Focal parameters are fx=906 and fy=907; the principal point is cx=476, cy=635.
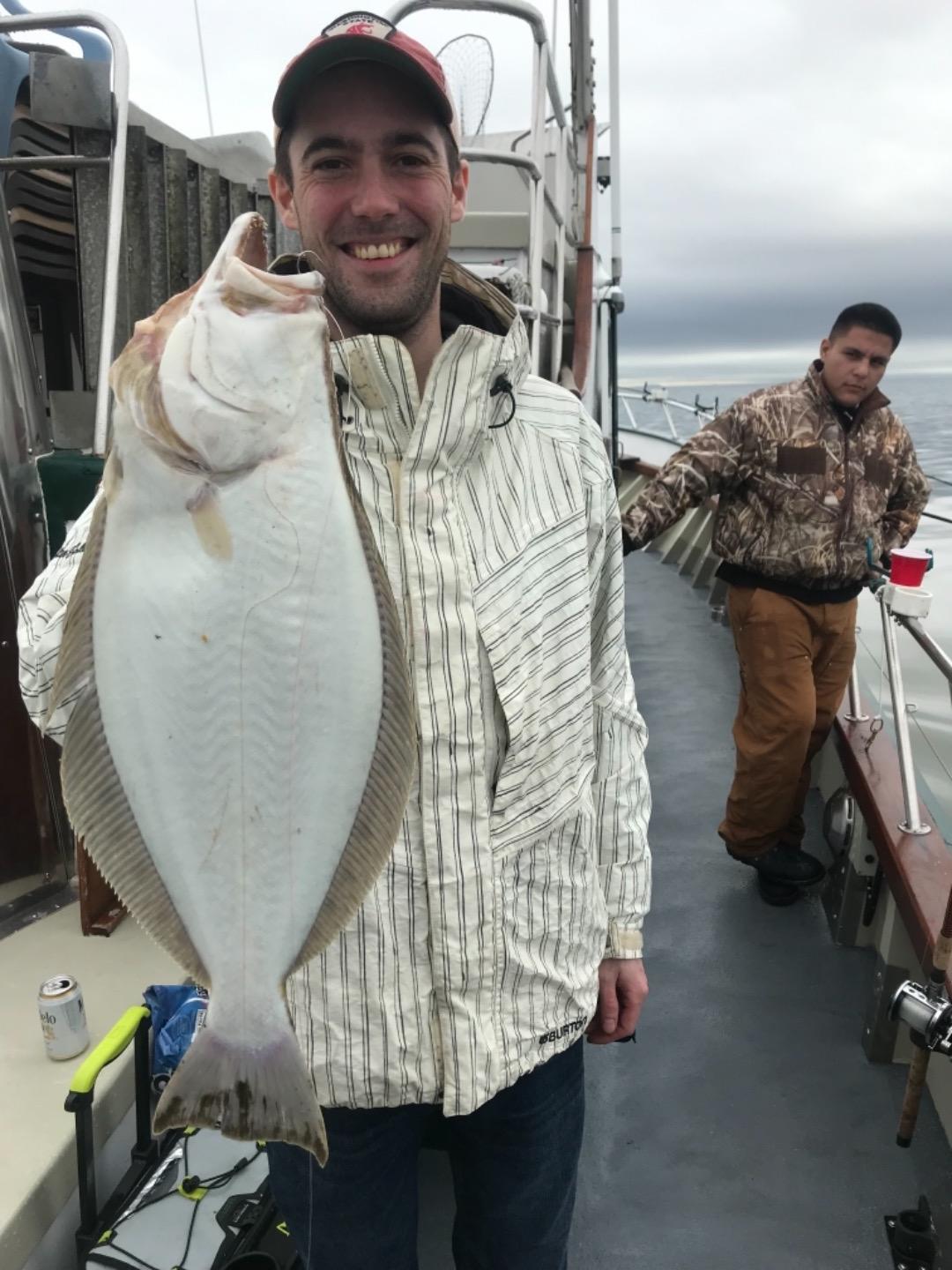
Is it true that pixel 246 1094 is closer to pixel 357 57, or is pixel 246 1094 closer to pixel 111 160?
pixel 357 57

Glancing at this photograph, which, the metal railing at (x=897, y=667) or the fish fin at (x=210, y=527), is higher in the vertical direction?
the fish fin at (x=210, y=527)

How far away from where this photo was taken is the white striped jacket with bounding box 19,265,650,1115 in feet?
4.03

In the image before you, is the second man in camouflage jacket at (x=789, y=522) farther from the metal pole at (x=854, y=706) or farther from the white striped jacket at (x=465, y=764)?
the white striped jacket at (x=465, y=764)

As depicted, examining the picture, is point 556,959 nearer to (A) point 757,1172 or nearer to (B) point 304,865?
(B) point 304,865

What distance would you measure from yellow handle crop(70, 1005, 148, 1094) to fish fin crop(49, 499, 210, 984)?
3.53 feet

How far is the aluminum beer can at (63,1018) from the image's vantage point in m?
2.20

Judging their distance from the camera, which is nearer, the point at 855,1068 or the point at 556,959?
the point at 556,959

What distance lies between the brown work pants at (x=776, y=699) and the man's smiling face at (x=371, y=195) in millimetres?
2541

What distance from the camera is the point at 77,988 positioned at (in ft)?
7.38

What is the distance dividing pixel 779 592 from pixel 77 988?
2.73m

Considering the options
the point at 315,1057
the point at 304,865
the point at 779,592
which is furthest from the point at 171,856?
the point at 779,592

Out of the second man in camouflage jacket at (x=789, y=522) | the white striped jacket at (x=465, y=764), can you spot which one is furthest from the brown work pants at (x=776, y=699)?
the white striped jacket at (x=465, y=764)

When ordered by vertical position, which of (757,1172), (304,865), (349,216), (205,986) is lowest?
(757,1172)

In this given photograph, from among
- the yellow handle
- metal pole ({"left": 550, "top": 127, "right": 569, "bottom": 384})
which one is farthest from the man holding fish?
metal pole ({"left": 550, "top": 127, "right": 569, "bottom": 384})
